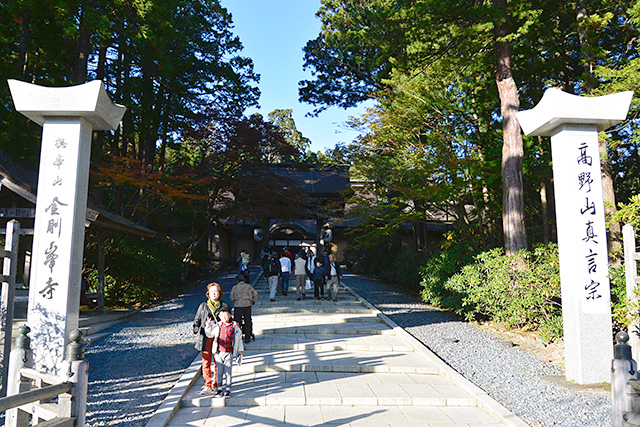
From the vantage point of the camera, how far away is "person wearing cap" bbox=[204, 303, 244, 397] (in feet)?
17.2

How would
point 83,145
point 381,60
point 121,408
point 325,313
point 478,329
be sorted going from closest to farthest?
1. point 121,408
2. point 83,145
3. point 478,329
4. point 325,313
5. point 381,60

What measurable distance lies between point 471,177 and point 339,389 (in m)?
8.76

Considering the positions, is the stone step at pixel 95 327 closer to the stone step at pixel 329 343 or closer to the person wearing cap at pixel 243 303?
the person wearing cap at pixel 243 303

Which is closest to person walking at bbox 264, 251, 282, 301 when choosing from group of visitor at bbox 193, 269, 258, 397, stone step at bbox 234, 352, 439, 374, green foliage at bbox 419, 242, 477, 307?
green foliage at bbox 419, 242, 477, 307

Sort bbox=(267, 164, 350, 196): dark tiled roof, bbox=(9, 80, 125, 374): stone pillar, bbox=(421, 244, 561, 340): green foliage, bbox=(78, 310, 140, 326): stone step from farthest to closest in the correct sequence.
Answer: bbox=(267, 164, 350, 196): dark tiled roof → bbox=(78, 310, 140, 326): stone step → bbox=(421, 244, 561, 340): green foliage → bbox=(9, 80, 125, 374): stone pillar

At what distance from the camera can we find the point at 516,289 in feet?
28.1

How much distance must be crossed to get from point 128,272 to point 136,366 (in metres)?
6.78

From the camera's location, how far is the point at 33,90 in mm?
5691

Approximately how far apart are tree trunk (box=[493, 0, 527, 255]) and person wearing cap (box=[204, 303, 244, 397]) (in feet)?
23.7

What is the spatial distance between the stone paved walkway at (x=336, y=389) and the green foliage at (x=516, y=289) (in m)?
2.13

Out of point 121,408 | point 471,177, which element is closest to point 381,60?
point 471,177

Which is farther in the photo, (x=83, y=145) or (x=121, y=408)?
(x=83, y=145)

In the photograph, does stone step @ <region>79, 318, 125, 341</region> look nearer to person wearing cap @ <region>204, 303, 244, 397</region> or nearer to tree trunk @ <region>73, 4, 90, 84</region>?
person wearing cap @ <region>204, 303, 244, 397</region>

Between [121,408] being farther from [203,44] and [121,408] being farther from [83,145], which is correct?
[203,44]
